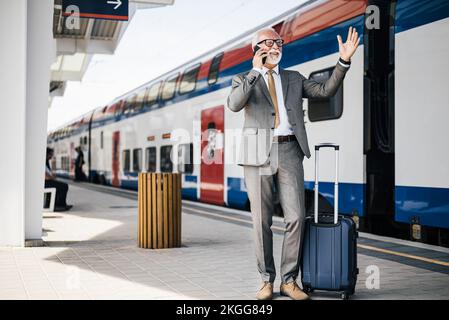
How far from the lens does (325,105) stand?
8188mm

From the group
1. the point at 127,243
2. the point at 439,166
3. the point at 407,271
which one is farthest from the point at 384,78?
the point at 127,243

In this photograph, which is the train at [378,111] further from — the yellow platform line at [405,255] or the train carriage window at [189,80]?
the train carriage window at [189,80]

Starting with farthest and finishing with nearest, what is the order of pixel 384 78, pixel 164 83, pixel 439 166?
pixel 164 83
pixel 384 78
pixel 439 166

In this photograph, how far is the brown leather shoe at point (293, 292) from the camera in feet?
14.1

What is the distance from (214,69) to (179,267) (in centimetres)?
696

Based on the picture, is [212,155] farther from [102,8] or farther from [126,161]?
[126,161]

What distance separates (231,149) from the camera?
1170 cm

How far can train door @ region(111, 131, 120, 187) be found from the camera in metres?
20.6

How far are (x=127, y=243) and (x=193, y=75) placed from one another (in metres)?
6.68

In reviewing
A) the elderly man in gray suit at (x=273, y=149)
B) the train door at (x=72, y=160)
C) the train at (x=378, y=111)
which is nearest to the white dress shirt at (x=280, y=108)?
the elderly man in gray suit at (x=273, y=149)

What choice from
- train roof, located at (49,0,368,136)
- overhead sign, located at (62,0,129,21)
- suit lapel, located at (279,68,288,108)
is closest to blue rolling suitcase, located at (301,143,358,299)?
suit lapel, located at (279,68,288,108)

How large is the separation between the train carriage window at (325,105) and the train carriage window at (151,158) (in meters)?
8.51

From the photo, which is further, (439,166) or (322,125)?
(322,125)
